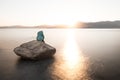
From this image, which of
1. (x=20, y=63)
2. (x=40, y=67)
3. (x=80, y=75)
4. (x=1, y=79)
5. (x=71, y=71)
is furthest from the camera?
(x=20, y=63)

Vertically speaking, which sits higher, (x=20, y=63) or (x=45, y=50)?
(x=45, y=50)

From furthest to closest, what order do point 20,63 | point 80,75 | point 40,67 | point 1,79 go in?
1. point 20,63
2. point 40,67
3. point 80,75
4. point 1,79

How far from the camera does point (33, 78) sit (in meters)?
20.1

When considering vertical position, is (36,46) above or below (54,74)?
above

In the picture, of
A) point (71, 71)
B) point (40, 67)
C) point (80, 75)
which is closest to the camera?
point (80, 75)

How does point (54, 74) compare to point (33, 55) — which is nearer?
point (54, 74)

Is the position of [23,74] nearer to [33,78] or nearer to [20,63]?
[33,78]

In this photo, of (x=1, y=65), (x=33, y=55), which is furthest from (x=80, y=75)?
(x=1, y=65)

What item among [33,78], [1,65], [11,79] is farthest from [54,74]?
[1,65]

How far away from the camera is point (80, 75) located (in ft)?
70.3

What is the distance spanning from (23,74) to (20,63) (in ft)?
18.6

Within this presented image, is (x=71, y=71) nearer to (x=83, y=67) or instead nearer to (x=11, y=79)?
(x=83, y=67)

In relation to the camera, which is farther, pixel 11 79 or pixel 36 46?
pixel 36 46

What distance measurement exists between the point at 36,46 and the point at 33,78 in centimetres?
852
